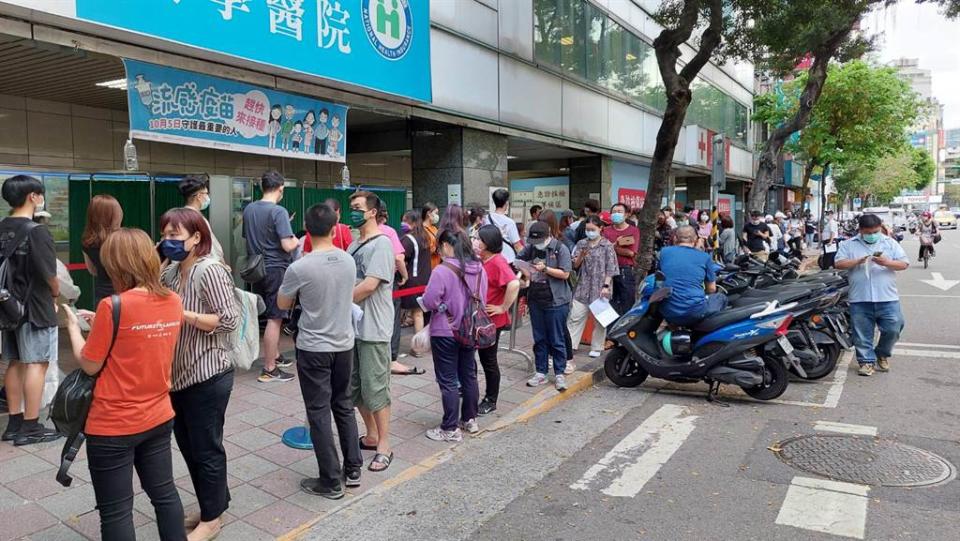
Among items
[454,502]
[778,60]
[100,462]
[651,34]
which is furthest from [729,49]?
[100,462]

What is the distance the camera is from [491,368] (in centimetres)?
572

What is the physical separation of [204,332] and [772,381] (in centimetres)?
517

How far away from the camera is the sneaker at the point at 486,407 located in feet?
19.2

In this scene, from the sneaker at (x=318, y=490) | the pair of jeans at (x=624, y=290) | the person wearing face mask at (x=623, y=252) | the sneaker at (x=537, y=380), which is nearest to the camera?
the sneaker at (x=318, y=490)

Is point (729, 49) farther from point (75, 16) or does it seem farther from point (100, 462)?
point (100, 462)

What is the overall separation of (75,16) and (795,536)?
20.5 feet

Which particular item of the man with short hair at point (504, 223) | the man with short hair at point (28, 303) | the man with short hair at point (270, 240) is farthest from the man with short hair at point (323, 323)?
the man with short hair at point (504, 223)

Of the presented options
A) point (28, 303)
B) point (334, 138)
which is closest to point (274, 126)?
point (334, 138)

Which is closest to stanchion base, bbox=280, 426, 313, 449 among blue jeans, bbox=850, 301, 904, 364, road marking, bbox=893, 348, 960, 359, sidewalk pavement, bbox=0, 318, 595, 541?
sidewalk pavement, bbox=0, 318, 595, 541

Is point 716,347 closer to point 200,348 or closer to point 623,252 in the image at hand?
point 623,252

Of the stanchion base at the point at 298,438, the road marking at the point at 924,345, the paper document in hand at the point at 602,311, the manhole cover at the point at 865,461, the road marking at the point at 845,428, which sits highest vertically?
the paper document in hand at the point at 602,311

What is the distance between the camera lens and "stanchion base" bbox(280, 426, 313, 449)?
4.91m

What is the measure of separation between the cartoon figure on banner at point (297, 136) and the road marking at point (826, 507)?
6.01 metres

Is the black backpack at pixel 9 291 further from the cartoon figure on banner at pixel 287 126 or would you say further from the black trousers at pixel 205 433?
the cartoon figure on banner at pixel 287 126
